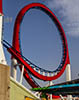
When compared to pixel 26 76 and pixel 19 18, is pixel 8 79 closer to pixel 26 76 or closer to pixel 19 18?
pixel 26 76

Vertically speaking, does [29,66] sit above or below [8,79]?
above

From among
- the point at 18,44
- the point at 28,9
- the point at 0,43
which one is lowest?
the point at 0,43

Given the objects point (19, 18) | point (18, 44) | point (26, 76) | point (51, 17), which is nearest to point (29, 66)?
point (26, 76)

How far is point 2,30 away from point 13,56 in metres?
22.9

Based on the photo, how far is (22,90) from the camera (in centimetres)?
1516

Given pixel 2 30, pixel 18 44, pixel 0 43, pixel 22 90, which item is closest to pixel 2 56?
pixel 0 43

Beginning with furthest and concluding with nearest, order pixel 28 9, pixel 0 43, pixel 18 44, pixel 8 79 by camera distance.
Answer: pixel 28 9, pixel 18 44, pixel 0 43, pixel 8 79

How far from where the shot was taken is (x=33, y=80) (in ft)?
141

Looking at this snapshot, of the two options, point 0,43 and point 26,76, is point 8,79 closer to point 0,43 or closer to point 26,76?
point 0,43

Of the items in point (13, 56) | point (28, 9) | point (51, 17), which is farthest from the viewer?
point (51, 17)

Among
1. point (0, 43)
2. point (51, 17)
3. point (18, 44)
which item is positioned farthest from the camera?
point (51, 17)

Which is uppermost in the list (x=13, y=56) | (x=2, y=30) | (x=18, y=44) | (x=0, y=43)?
(x=18, y=44)

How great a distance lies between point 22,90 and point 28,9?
107ft

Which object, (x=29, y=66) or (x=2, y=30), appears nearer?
(x=2, y=30)
